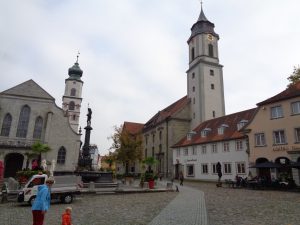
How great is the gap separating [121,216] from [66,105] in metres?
64.6

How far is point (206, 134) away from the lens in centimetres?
3962

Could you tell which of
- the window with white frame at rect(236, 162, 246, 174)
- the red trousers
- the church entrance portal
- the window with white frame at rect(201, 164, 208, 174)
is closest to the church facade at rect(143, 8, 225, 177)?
the window with white frame at rect(201, 164, 208, 174)

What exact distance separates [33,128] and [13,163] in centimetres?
591

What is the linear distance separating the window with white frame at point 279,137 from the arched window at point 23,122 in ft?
116

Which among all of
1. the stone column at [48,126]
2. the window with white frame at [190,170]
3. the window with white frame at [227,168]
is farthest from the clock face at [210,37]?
the stone column at [48,126]

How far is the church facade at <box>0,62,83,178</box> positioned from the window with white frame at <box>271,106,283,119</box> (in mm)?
28677

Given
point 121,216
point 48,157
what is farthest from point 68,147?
point 121,216

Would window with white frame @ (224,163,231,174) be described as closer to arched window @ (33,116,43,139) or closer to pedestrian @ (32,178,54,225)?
arched window @ (33,116,43,139)

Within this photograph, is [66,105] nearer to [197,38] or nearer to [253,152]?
[197,38]

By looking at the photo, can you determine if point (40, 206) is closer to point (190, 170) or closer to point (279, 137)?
point (279, 137)

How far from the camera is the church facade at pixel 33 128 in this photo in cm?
3659

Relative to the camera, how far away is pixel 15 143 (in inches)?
1432

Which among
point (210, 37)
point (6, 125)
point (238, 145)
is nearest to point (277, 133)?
point (238, 145)

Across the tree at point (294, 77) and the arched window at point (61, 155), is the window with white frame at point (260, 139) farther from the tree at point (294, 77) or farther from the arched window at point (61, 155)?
the arched window at point (61, 155)
